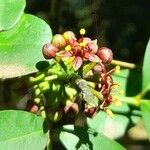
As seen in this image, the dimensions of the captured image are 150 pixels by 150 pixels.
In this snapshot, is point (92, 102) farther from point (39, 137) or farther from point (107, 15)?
point (107, 15)

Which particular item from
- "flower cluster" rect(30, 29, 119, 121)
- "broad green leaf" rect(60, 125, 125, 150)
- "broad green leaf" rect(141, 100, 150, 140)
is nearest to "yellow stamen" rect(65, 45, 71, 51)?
"flower cluster" rect(30, 29, 119, 121)

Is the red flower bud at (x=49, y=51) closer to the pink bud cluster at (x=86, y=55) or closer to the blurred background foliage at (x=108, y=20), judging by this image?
the pink bud cluster at (x=86, y=55)

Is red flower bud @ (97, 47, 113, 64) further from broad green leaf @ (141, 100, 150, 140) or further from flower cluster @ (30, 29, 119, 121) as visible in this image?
broad green leaf @ (141, 100, 150, 140)

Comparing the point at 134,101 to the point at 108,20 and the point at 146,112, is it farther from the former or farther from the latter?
the point at 108,20

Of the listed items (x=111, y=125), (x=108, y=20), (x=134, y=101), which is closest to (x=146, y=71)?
(x=134, y=101)

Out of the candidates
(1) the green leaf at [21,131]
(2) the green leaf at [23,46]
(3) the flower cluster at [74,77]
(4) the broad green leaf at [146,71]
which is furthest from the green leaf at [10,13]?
(4) the broad green leaf at [146,71]

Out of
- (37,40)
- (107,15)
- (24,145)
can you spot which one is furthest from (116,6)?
(24,145)

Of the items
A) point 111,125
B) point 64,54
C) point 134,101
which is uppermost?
point 64,54

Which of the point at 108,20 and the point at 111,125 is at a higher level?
the point at 108,20
